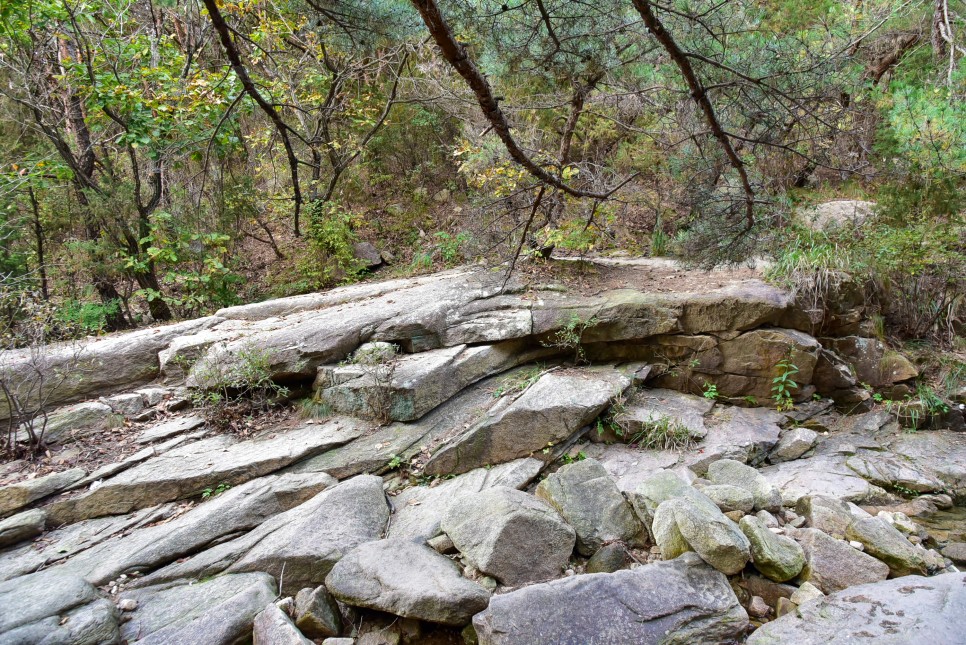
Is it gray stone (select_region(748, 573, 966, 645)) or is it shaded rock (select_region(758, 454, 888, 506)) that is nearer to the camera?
gray stone (select_region(748, 573, 966, 645))

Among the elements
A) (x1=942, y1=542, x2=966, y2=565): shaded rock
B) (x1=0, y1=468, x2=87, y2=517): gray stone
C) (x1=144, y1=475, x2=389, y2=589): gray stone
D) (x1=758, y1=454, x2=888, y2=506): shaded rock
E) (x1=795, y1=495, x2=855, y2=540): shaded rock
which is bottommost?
(x1=942, y1=542, x2=966, y2=565): shaded rock

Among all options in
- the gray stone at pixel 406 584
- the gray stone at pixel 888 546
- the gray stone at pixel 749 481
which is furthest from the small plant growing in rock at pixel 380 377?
the gray stone at pixel 888 546

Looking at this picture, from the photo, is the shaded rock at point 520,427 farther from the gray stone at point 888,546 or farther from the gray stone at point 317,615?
the gray stone at point 888,546

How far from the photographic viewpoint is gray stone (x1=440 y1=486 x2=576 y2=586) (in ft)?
10.7

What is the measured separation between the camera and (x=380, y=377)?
16.4 feet

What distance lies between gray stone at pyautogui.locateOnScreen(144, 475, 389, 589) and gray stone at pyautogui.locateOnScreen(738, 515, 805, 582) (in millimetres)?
2652

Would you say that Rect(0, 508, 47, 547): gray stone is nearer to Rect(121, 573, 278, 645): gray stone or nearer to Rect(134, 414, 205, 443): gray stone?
Rect(134, 414, 205, 443): gray stone

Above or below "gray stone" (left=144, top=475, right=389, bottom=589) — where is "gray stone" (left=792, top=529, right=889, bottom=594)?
below

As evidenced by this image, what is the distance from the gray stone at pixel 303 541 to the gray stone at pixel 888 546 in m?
3.44

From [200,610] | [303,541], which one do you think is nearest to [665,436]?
[303,541]

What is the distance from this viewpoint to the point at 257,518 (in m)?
4.01

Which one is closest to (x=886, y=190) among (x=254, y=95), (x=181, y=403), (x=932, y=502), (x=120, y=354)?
(x=932, y=502)

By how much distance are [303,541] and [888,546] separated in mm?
3992

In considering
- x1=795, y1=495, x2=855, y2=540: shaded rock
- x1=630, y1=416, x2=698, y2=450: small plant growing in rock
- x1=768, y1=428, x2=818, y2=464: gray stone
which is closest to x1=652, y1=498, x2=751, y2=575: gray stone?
x1=795, y1=495, x2=855, y2=540: shaded rock
